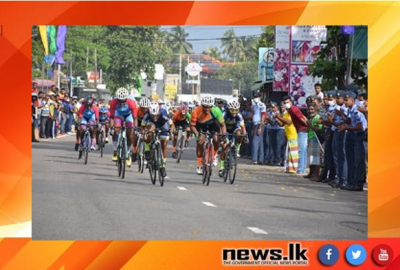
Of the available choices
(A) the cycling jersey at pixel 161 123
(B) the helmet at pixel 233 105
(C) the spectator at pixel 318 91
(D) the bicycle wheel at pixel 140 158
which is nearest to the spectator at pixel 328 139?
(C) the spectator at pixel 318 91

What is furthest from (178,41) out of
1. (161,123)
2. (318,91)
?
(161,123)

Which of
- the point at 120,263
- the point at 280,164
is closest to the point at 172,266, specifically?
the point at 120,263

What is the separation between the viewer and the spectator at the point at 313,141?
11270 mm

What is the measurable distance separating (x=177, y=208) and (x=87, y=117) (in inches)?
132

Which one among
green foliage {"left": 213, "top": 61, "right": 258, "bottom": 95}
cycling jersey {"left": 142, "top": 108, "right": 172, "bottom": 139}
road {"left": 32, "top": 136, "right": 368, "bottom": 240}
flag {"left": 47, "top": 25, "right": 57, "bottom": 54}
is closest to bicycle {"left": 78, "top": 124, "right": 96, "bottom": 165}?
road {"left": 32, "top": 136, "right": 368, "bottom": 240}

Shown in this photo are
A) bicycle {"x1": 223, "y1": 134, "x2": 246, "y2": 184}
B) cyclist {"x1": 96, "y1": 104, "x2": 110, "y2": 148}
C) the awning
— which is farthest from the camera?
→ cyclist {"x1": 96, "y1": 104, "x2": 110, "y2": 148}

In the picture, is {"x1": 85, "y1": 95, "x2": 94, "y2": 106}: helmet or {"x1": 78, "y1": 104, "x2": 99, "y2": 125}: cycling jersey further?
{"x1": 78, "y1": 104, "x2": 99, "y2": 125}: cycling jersey

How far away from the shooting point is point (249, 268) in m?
9.77

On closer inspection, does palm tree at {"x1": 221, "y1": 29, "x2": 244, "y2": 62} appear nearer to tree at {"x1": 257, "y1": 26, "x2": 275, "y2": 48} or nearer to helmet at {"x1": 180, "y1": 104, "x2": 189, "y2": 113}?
tree at {"x1": 257, "y1": 26, "x2": 275, "y2": 48}

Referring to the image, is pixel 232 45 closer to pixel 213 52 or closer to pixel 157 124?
pixel 213 52

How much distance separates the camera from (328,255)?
32.1 ft

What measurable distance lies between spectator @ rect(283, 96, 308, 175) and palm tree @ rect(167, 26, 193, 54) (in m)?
1.24

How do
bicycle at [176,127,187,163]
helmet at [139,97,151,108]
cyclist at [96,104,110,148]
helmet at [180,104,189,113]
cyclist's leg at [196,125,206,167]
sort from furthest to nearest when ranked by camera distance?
cyclist at [96,104,110,148] → bicycle at [176,127,187,163] → cyclist's leg at [196,125,206,167] → helmet at [139,97,151,108] → helmet at [180,104,189,113]

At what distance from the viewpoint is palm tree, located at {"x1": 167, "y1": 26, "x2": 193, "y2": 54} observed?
9.80 meters
